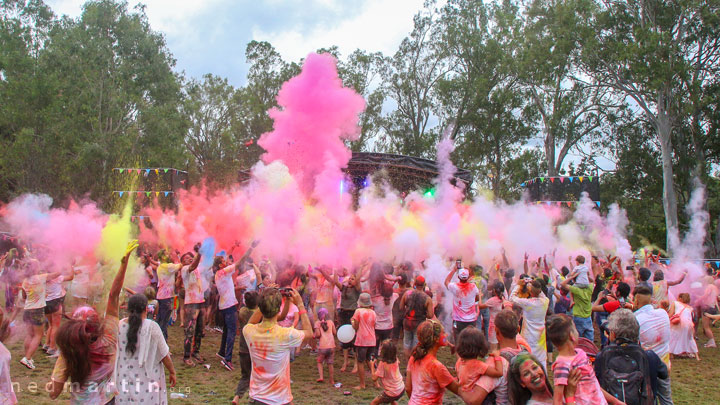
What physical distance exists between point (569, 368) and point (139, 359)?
3.19m

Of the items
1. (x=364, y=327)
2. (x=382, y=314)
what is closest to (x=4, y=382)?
(x=364, y=327)

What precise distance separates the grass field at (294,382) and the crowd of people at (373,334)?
0.67 ft

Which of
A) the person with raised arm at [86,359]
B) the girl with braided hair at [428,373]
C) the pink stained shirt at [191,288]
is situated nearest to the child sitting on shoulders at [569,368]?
the girl with braided hair at [428,373]

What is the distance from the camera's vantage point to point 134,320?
4141 mm

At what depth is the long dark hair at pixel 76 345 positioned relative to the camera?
384 centimetres

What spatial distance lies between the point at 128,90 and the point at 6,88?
640cm

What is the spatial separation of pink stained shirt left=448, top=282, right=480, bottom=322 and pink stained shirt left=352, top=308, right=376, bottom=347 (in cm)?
132

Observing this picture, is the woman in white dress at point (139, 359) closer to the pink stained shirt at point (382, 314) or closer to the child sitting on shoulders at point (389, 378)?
the child sitting on shoulders at point (389, 378)

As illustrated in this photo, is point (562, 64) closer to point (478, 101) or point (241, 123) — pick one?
point (478, 101)

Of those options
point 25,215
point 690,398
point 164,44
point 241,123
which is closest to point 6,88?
point 164,44

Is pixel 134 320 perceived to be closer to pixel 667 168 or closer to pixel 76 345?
pixel 76 345

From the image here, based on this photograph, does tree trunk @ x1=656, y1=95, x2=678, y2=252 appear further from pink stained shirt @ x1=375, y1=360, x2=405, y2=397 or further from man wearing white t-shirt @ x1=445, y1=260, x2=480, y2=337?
pink stained shirt @ x1=375, y1=360, x2=405, y2=397

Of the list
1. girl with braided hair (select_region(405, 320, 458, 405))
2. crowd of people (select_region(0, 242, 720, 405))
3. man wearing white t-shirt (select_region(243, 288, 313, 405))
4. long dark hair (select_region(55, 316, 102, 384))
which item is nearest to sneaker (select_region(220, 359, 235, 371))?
crowd of people (select_region(0, 242, 720, 405))

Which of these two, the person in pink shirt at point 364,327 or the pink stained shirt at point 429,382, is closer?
the pink stained shirt at point 429,382
